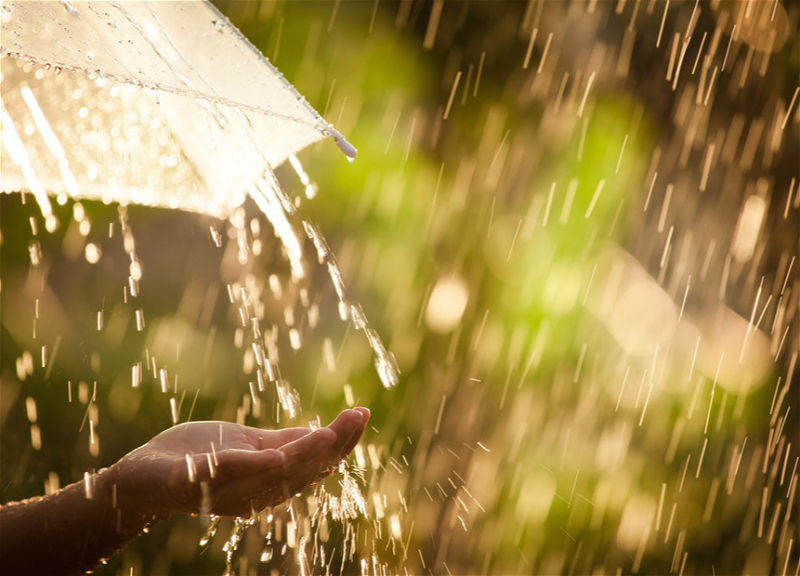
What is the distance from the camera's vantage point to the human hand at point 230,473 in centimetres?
130

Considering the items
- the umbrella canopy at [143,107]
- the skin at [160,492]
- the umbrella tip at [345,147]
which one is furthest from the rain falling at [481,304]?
the umbrella tip at [345,147]

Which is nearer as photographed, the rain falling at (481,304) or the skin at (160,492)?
the skin at (160,492)

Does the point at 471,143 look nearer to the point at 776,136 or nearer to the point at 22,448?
the point at 776,136

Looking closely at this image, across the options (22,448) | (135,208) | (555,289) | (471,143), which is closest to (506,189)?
(471,143)

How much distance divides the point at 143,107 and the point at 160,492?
5.03 feet

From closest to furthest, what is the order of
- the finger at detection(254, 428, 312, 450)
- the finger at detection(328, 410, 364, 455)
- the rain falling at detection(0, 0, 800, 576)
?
the finger at detection(328, 410, 364, 455)
the finger at detection(254, 428, 312, 450)
the rain falling at detection(0, 0, 800, 576)

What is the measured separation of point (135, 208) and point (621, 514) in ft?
13.0

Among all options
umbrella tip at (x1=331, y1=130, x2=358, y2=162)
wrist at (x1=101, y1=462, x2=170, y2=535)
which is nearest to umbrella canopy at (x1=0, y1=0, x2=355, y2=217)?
umbrella tip at (x1=331, y1=130, x2=358, y2=162)

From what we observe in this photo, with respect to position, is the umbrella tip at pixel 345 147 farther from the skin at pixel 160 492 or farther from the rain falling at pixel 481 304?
the rain falling at pixel 481 304

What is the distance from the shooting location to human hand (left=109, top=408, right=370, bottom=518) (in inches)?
51.3

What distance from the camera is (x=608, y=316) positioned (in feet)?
14.3

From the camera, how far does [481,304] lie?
399cm

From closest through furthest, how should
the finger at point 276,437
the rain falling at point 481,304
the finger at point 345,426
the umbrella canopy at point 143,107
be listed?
1. the umbrella canopy at point 143,107
2. the finger at point 345,426
3. the finger at point 276,437
4. the rain falling at point 481,304

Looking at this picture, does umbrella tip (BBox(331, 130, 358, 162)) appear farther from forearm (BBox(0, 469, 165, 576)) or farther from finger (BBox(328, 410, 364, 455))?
forearm (BBox(0, 469, 165, 576))
